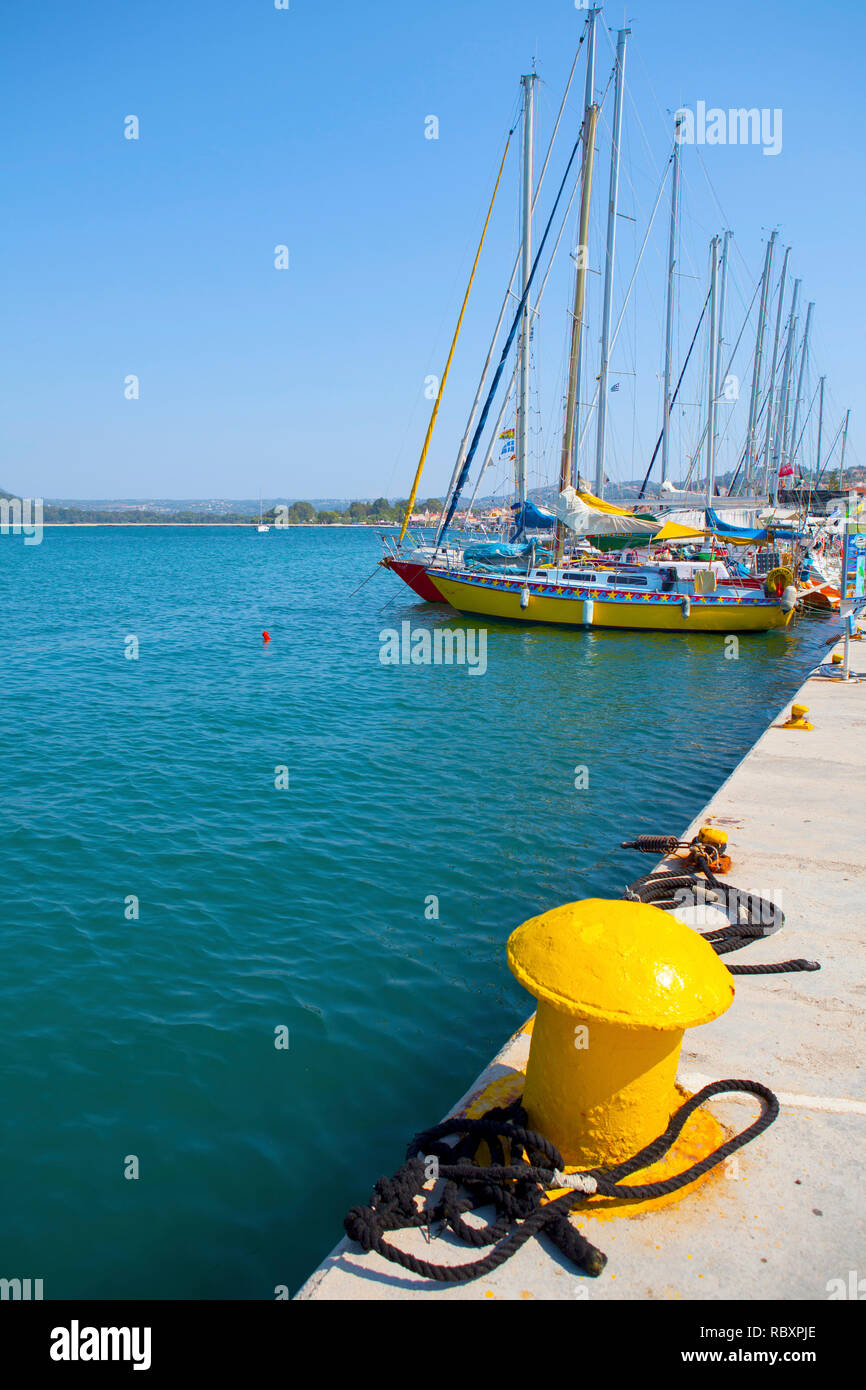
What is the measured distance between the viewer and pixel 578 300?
29250mm

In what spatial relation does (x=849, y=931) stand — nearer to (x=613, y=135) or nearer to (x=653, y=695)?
(x=653, y=695)

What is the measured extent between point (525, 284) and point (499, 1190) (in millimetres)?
34469

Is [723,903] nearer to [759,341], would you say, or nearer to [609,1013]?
[609,1013]

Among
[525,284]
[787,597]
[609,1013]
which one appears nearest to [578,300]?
[525,284]

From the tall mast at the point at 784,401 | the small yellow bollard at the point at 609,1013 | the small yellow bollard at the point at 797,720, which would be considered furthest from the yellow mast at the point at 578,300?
the tall mast at the point at 784,401

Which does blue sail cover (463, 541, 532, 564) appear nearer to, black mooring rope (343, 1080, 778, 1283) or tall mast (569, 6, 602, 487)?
tall mast (569, 6, 602, 487)

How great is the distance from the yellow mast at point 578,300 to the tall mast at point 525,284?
236 centimetres

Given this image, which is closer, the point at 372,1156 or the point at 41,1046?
the point at 372,1156

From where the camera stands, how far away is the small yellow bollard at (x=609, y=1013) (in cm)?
373

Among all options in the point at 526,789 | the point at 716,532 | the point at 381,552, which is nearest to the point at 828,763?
the point at 526,789

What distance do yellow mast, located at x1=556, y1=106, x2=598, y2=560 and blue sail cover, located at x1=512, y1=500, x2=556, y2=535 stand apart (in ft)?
2.19

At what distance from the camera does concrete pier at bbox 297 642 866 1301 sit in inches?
137
